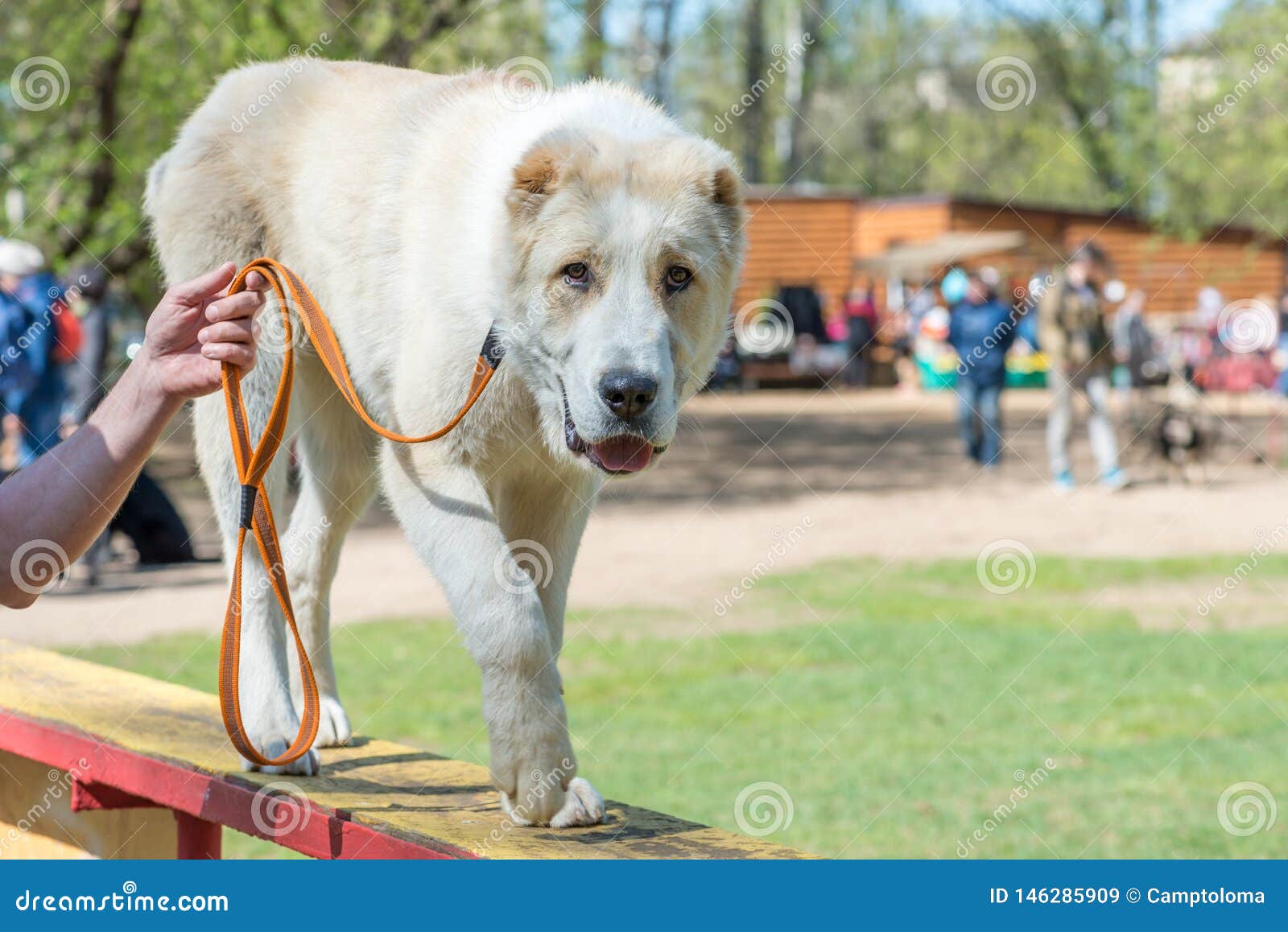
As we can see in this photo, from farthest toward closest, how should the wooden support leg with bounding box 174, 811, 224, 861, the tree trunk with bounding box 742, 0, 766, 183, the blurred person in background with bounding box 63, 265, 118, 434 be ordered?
the tree trunk with bounding box 742, 0, 766, 183
the blurred person in background with bounding box 63, 265, 118, 434
the wooden support leg with bounding box 174, 811, 224, 861

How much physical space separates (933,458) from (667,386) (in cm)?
1954

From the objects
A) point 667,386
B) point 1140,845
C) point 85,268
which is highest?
point 85,268

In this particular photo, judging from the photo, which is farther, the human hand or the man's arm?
the human hand

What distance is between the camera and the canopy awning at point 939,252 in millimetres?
34500

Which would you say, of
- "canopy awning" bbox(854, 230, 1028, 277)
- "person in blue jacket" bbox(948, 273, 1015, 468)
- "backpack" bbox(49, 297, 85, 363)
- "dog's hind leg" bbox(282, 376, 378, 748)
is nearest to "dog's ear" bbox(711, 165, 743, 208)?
"dog's hind leg" bbox(282, 376, 378, 748)

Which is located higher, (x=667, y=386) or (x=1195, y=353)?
(x=1195, y=353)

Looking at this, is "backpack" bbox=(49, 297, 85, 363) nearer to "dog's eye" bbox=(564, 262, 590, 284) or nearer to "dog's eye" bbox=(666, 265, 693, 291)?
"dog's eye" bbox=(564, 262, 590, 284)

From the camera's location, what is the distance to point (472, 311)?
3.97 meters

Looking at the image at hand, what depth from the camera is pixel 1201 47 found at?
26.2m

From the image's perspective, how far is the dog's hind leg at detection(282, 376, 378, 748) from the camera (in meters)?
4.92

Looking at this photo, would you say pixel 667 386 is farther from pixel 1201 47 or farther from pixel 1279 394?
pixel 1279 394

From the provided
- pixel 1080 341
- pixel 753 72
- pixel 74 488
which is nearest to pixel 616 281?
pixel 74 488

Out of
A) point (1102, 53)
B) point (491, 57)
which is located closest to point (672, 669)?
point (491, 57)

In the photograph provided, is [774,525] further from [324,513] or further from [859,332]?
[859,332]
